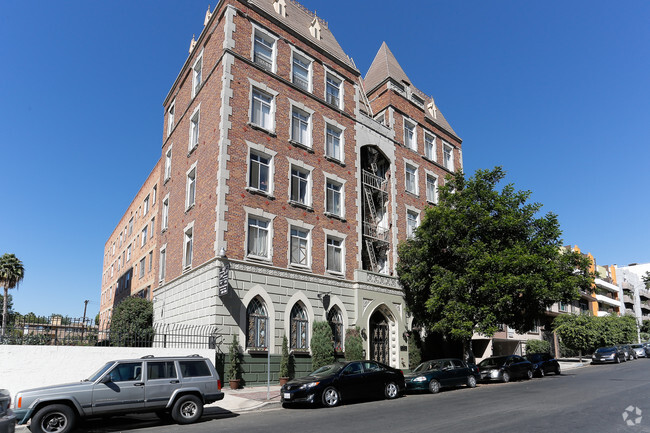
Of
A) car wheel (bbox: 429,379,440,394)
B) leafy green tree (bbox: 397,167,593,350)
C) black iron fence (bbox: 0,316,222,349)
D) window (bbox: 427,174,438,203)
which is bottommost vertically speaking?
car wheel (bbox: 429,379,440,394)

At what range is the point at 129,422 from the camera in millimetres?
12602

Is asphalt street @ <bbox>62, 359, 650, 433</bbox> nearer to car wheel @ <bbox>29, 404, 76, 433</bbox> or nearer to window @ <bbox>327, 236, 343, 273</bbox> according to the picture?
car wheel @ <bbox>29, 404, 76, 433</bbox>

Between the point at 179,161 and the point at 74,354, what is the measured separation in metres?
13.7

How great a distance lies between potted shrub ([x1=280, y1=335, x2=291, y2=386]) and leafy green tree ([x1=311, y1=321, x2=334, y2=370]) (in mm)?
1408

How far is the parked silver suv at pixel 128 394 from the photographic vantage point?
10438 millimetres

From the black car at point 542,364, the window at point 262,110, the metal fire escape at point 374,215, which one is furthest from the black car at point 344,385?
the black car at point 542,364

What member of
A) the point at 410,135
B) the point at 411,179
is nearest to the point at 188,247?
the point at 411,179

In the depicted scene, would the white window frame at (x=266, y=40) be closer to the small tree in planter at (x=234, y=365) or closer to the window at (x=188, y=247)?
the window at (x=188, y=247)

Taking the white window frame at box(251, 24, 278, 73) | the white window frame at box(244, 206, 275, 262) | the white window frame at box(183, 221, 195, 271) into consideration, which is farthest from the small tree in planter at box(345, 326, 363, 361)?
the white window frame at box(251, 24, 278, 73)

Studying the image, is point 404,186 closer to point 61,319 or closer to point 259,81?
point 259,81

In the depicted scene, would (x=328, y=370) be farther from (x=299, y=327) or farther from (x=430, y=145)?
(x=430, y=145)

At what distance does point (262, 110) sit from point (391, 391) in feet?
46.5

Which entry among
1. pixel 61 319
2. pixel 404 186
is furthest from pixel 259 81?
pixel 61 319

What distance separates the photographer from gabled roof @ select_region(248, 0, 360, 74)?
82.7 feet
